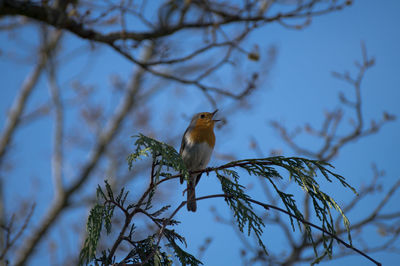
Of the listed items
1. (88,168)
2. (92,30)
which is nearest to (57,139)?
(88,168)

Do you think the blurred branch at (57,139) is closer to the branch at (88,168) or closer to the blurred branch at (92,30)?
the branch at (88,168)

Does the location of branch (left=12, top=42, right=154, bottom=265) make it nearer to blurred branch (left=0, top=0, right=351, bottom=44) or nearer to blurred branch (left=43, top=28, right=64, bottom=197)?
blurred branch (left=43, top=28, right=64, bottom=197)

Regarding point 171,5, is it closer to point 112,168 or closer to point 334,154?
point 334,154

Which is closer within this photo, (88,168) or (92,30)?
(92,30)

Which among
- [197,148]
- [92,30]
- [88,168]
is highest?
[88,168]

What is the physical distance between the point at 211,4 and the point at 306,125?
8.20 feet

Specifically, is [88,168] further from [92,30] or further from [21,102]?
[92,30]

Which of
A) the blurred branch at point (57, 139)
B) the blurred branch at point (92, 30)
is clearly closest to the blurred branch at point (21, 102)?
the blurred branch at point (57, 139)

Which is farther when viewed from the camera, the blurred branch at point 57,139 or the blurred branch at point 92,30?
the blurred branch at point 57,139

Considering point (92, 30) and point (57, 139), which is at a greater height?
point (57, 139)

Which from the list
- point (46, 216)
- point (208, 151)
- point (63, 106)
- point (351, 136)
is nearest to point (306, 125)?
point (351, 136)

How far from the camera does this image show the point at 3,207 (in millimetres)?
10094

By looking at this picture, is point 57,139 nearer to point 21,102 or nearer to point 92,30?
point 21,102

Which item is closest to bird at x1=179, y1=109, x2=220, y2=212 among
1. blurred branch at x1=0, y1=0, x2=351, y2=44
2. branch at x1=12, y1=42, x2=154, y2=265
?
blurred branch at x1=0, y1=0, x2=351, y2=44
